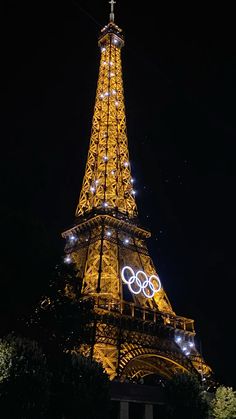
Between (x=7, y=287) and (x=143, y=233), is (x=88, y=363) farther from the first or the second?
(x=143, y=233)

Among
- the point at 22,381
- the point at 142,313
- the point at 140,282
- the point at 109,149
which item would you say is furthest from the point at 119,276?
the point at 22,381

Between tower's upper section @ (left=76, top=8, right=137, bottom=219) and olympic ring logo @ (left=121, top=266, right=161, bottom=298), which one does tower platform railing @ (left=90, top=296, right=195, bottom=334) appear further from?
tower's upper section @ (left=76, top=8, right=137, bottom=219)

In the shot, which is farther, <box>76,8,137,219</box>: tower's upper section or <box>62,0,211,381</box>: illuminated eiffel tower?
<box>76,8,137,219</box>: tower's upper section

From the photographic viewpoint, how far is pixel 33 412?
59.9 ft

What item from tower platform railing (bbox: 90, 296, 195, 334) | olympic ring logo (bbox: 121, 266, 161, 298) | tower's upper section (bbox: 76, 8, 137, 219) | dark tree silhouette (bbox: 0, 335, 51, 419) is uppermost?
tower's upper section (bbox: 76, 8, 137, 219)

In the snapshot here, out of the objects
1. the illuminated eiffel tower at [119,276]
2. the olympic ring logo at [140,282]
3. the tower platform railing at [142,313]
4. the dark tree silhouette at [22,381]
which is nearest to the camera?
the dark tree silhouette at [22,381]

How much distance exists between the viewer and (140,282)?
128 feet

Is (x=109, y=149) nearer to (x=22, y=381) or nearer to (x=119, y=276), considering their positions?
(x=119, y=276)

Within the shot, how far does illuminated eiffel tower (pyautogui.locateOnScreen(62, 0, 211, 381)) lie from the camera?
32.7 meters

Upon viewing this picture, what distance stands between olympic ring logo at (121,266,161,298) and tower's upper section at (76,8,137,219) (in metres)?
7.44

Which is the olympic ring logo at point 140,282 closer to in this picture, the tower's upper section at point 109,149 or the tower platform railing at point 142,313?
the tower platform railing at point 142,313

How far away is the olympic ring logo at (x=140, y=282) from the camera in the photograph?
123 feet

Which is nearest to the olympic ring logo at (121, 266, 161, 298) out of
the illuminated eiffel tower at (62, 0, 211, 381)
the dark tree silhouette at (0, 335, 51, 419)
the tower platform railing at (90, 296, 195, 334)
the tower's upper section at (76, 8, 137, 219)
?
the illuminated eiffel tower at (62, 0, 211, 381)

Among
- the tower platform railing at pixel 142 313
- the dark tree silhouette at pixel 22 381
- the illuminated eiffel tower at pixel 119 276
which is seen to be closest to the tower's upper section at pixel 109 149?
the illuminated eiffel tower at pixel 119 276
